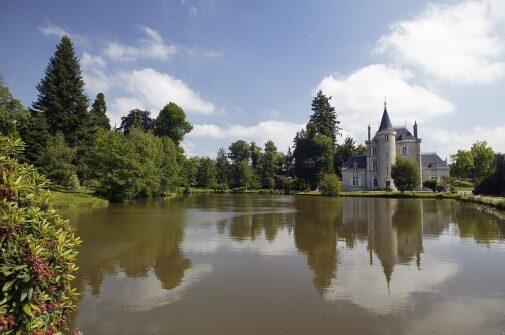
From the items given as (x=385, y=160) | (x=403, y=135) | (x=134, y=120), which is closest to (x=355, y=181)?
(x=385, y=160)

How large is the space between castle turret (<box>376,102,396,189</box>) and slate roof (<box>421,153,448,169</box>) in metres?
8.25

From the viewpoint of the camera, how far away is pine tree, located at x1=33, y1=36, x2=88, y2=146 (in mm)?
46875

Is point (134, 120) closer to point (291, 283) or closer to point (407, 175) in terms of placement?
point (407, 175)

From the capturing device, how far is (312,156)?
72.3 meters

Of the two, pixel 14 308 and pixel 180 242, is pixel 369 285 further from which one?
pixel 180 242

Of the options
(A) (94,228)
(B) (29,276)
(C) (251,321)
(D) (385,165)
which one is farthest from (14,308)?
(D) (385,165)

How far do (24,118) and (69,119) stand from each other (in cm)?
564

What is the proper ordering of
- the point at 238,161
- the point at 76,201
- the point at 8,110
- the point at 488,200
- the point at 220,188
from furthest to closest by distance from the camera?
the point at 238,161 < the point at 220,188 < the point at 8,110 < the point at 488,200 < the point at 76,201

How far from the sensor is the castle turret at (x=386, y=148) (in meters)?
66.1

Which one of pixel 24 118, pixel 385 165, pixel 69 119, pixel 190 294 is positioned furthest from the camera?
pixel 385 165

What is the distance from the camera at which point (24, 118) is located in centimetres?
4234

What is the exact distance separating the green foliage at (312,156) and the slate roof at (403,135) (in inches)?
520

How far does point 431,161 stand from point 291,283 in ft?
228

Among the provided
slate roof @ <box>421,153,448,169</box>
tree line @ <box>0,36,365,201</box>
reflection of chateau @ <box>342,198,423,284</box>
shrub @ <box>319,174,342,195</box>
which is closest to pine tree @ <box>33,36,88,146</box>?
tree line @ <box>0,36,365,201</box>
